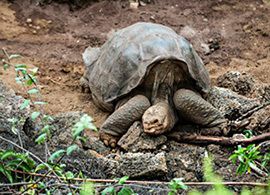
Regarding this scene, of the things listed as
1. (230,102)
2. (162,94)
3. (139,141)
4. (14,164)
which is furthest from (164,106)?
(14,164)

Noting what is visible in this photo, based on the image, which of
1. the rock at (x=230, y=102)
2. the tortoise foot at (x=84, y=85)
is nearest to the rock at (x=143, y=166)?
the rock at (x=230, y=102)

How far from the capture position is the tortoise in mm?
4363

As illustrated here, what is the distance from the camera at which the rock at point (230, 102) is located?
174 inches

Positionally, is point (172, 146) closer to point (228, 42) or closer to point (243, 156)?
point (243, 156)

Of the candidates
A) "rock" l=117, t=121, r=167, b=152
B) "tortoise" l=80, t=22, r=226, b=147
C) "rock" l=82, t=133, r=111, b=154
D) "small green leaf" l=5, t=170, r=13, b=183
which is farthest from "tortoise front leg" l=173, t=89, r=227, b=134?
"small green leaf" l=5, t=170, r=13, b=183

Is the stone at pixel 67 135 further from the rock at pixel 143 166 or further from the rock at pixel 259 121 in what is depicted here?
the rock at pixel 259 121

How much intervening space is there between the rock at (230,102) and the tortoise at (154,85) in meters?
0.08

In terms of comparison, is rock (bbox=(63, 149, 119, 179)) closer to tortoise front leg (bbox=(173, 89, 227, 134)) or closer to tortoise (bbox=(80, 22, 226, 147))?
tortoise (bbox=(80, 22, 226, 147))

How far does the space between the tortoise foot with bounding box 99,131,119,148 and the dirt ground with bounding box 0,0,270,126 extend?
75 cm

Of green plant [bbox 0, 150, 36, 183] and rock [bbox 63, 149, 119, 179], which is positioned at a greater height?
green plant [bbox 0, 150, 36, 183]

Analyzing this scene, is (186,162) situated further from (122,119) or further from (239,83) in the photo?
(239,83)

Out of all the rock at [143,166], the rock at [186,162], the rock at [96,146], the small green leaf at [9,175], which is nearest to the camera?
the small green leaf at [9,175]

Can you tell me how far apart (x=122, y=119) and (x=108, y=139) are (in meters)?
0.20

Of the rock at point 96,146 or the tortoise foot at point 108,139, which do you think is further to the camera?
the tortoise foot at point 108,139
